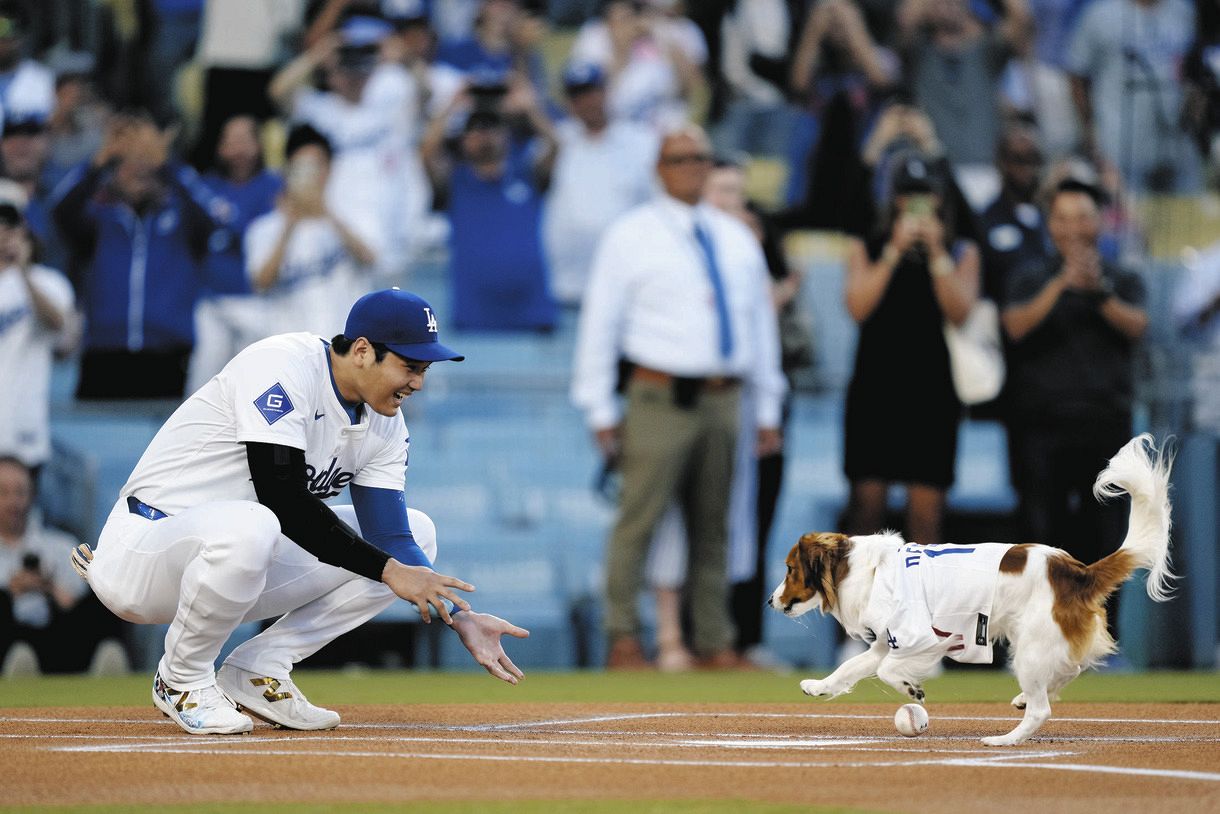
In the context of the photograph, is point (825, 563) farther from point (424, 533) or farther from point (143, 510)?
point (143, 510)

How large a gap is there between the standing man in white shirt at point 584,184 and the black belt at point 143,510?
20.2ft

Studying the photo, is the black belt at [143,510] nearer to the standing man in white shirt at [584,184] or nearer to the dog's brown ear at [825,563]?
the dog's brown ear at [825,563]

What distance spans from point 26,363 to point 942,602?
21.5 ft

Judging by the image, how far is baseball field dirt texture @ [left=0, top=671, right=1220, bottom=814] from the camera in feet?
15.1

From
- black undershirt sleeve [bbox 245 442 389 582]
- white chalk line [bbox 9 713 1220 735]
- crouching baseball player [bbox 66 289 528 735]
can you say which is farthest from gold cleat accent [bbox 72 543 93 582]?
black undershirt sleeve [bbox 245 442 389 582]

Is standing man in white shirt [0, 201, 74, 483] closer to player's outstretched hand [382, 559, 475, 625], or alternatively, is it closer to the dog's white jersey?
player's outstretched hand [382, 559, 475, 625]

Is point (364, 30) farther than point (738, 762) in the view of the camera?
Yes

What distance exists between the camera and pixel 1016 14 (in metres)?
13.4

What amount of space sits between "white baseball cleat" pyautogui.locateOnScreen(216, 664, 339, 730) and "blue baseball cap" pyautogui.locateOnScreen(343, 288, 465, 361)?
130cm

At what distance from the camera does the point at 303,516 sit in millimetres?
5863

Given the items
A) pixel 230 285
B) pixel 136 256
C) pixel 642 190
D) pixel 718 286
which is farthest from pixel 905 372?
pixel 136 256

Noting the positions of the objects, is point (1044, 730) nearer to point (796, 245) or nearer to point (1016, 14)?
point (796, 245)

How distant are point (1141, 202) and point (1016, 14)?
87.8 inches

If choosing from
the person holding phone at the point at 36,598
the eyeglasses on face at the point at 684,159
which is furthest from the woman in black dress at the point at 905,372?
the person holding phone at the point at 36,598
